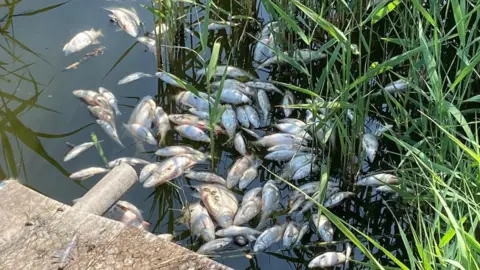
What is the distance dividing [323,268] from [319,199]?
12.2 inches

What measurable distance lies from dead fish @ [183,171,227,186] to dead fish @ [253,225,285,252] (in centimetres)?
41

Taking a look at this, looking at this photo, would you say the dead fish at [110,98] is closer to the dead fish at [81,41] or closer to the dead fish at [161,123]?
the dead fish at [161,123]

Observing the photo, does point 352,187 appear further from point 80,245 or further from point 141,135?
point 80,245

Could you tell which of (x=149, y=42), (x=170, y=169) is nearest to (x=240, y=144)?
(x=170, y=169)

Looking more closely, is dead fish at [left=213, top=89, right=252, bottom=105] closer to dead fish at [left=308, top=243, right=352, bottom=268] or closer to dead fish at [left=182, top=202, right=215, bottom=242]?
dead fish at [left=182, top=202, right=215, bottom=242]

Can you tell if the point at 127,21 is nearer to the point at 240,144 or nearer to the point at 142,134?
the point at 142,134

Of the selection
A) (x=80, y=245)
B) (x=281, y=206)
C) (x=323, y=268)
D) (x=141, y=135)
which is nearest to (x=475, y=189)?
(x=323, y=268)

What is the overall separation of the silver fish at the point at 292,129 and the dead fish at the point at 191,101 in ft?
1.35

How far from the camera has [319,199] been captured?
2.84 m

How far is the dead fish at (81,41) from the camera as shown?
389cm

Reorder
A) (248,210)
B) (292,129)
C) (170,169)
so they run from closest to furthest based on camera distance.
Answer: (248,210)
(170,169)
(292,129)

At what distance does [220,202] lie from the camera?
293 cm

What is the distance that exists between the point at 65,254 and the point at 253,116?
1.46 m

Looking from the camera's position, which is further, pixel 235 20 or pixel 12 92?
pixel 235 20
